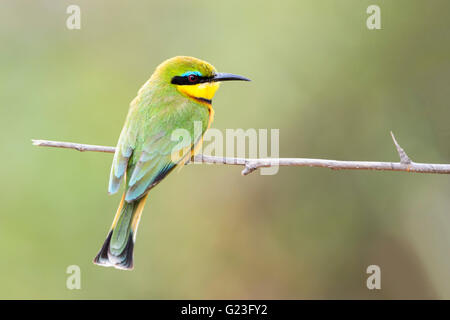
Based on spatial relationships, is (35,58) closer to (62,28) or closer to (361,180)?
(62,28)

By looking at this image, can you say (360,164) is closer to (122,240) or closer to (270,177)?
(122,240)

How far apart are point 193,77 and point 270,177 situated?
54.5 inches

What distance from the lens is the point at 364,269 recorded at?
439 centimetres

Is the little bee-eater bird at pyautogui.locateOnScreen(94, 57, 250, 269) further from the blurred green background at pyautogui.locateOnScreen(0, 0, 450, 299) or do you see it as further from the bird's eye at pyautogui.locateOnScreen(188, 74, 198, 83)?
the blurred green background at pyautogui.locateOnScreen(0, 0, 450, 299)

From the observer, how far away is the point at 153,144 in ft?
10.1

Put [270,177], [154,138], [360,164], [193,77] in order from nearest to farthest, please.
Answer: [360,164] → [154,138] → [193,77] → [270,177]

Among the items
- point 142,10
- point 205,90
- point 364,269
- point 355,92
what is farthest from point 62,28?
point 364,269

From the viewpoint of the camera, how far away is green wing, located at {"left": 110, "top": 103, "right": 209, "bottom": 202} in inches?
116

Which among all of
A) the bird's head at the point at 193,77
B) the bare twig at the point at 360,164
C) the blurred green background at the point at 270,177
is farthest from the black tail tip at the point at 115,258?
the blurred green background at the point at 270,177

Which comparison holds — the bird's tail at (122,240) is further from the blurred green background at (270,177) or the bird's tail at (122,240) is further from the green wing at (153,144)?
the blurred green background at (270,177)

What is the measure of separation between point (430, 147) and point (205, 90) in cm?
205

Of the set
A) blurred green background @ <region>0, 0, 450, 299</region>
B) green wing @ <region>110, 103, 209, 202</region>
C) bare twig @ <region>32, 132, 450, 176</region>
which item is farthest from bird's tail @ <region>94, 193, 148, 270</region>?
blurred green background @ <region>0, 0, 450, 299</region>

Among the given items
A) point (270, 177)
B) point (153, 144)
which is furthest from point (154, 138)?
point (270, 177)

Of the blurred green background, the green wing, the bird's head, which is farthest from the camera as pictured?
the blurred green background
